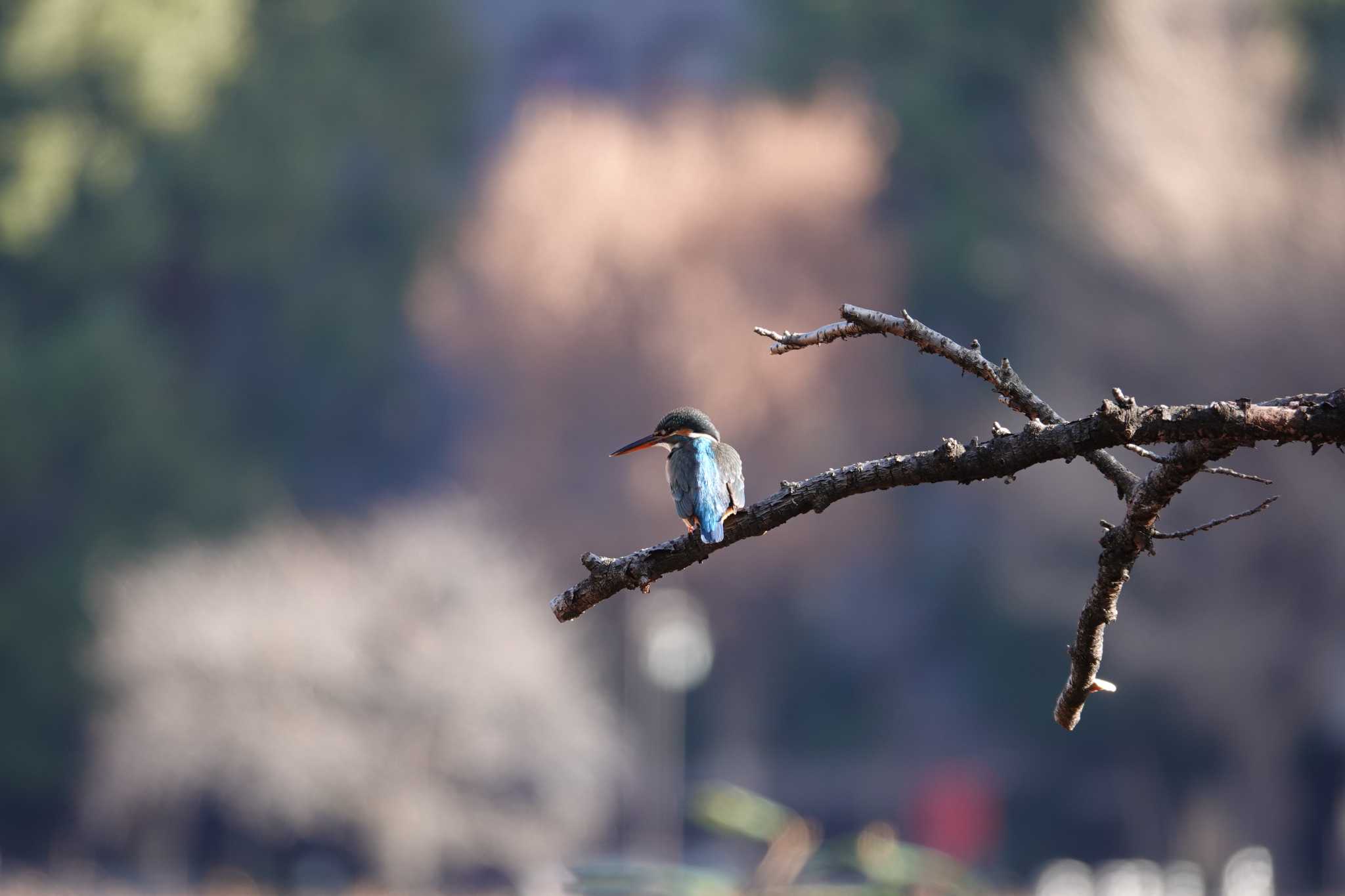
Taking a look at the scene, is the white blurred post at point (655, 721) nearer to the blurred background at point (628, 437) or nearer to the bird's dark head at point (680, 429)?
the blurred background at point (628, 437)

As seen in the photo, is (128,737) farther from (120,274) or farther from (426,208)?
(426,208)

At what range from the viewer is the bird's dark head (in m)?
3.71

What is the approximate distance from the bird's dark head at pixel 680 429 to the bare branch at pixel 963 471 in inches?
30.6

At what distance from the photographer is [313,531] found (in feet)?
112

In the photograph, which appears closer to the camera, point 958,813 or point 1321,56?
point 1321,56

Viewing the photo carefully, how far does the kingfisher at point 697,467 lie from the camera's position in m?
3.53

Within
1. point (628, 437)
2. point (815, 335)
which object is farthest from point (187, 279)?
point (815, 335)

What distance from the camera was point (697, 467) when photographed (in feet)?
11.9

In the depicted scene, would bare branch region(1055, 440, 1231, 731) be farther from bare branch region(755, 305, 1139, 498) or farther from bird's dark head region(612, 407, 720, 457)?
bird's dark head region(612, 407, 720, 457)

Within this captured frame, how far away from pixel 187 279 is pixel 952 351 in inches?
1625

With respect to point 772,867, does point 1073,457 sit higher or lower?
lower

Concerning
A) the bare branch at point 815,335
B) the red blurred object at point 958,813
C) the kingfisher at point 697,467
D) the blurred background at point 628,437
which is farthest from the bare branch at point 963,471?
the red blurred object at point 958,813

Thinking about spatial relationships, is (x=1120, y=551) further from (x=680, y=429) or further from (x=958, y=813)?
(x=958, y=813)

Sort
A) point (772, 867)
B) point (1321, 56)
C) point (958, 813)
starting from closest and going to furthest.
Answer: point (772, 867) < point (1321, 56) < point (958, 813)
